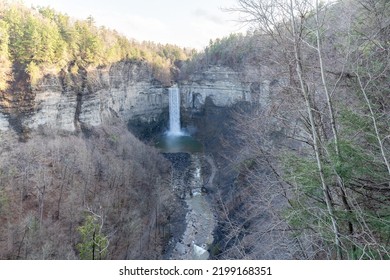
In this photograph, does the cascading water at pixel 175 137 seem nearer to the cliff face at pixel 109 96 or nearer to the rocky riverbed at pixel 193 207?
the cliff face at pixel 109 96

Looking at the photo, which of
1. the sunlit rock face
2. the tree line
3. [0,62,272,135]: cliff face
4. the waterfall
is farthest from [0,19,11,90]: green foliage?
the sunlit rock face

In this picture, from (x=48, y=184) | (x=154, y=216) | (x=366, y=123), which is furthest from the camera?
(x=154, y=216)

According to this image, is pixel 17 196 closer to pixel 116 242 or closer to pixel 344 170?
pixel 116 242

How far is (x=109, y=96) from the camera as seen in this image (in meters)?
35.8

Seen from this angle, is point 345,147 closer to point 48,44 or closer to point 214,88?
point 48,44

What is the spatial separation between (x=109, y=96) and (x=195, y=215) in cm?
1944

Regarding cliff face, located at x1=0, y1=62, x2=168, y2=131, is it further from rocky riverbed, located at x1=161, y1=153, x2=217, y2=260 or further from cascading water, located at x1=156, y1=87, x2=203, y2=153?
rocky riverbed, located at x1=161, y1=153, x2=217, y2=260

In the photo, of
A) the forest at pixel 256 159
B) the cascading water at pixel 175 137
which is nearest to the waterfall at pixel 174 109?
the cascading water at pixel 175 137

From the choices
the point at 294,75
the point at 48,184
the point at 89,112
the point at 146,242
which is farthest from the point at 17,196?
the point at 294,75

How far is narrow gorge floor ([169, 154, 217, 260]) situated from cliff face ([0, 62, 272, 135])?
9474 mm

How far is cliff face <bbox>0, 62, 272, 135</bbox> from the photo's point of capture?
2536cm

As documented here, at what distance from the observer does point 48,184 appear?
20188 millimetres
